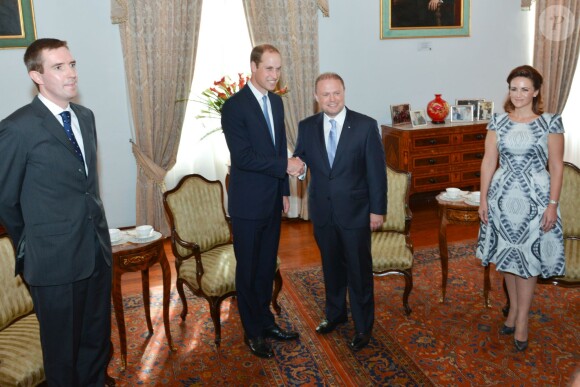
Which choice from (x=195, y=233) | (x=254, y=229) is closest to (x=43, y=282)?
(x=254, y=229)

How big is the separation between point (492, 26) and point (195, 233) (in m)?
5.73

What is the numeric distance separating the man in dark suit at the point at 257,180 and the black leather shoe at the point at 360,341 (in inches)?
22.7

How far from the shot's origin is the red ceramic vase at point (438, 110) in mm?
7344

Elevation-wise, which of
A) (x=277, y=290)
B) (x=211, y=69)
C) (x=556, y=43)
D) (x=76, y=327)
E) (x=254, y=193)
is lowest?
(x=277, y=290)

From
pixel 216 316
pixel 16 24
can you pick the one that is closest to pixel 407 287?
pixel 216 316

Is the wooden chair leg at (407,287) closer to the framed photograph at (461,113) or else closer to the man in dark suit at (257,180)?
the man in dark suit at (257,180)

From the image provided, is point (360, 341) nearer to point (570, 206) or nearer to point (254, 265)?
point (254, 265)

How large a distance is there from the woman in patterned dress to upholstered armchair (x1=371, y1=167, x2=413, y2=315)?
0.71 m

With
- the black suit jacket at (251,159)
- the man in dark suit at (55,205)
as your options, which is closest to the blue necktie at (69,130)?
the man in dark suit at (55,205)

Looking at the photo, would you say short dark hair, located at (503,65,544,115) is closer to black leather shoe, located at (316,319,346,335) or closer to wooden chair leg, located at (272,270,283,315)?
black leather shoe, located at (316,319,346,335)

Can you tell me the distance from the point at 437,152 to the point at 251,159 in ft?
13.9

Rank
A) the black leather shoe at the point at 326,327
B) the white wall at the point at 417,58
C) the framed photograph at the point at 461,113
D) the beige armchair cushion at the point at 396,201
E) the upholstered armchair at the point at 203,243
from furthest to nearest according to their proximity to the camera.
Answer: the framed photograph at the point at 461,113
the white wall at the point at 417,58
the beige armchair cushion at the point at 396,201
the black leather shoe at the point at 326,327
the upholstered armchair at the point at 203,243

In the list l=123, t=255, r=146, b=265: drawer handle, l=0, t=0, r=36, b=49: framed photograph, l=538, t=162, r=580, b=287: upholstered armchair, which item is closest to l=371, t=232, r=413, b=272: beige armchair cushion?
l=538, t=162, r=580, b=287: upholstered armchair

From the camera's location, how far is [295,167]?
3506 millimetres
